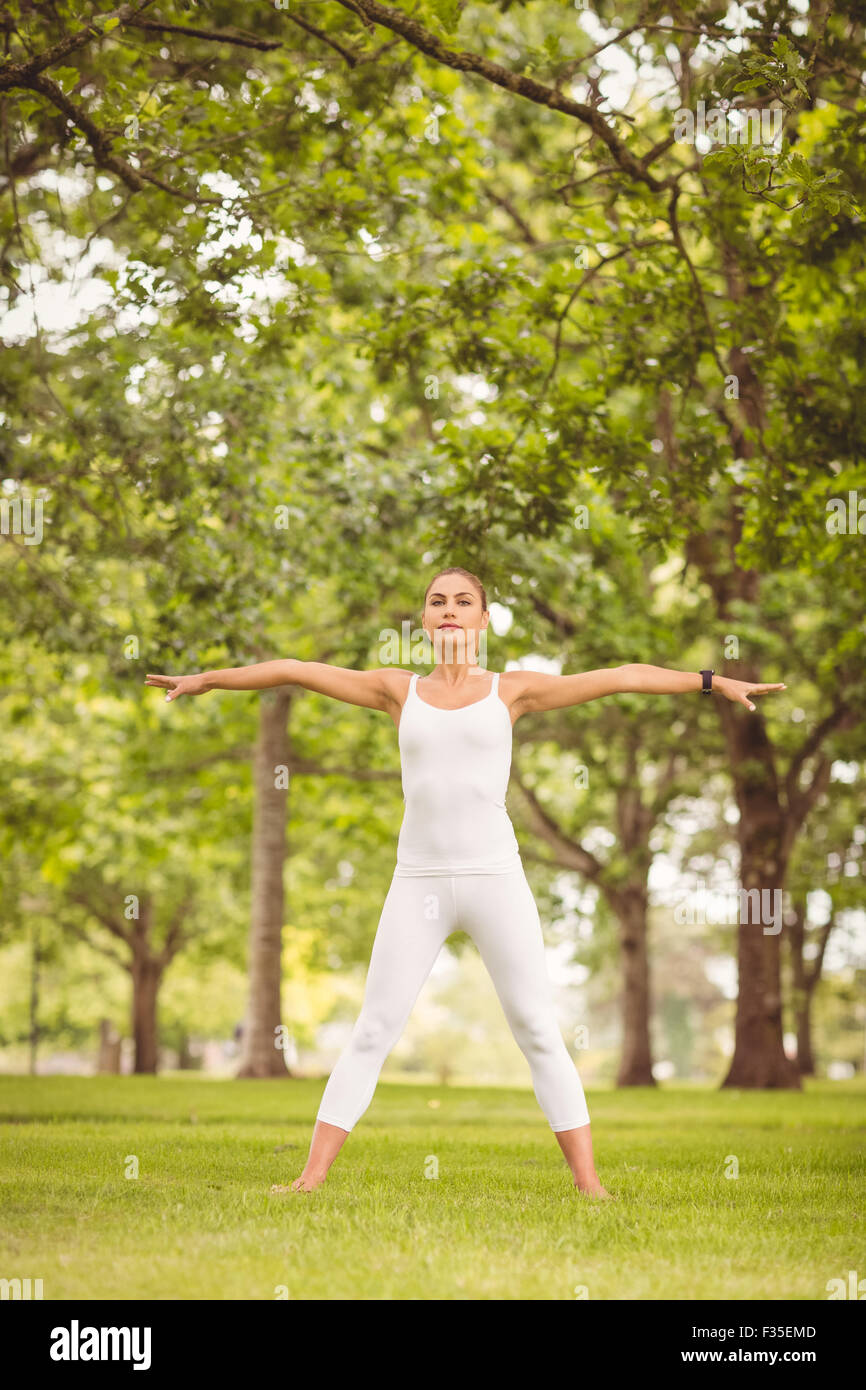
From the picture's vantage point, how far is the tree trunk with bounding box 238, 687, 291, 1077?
1819 centimetres

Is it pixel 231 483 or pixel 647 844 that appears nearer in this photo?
pixel 231 483

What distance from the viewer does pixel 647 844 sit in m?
22.6

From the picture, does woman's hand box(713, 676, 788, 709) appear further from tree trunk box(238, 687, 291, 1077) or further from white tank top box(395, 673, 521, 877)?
tree trunk box(238, 687, 291, 1077)

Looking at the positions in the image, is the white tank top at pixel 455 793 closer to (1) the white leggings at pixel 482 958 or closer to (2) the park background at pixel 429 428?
(1) the white leggings at pixel 482 958

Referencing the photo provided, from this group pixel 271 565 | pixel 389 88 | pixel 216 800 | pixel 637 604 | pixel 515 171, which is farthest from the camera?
pixel 216 800

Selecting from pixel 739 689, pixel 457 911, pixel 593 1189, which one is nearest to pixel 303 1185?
pixel 593 1189

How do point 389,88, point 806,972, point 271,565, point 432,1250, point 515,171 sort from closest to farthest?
point 432,1250
point 389,88
point 271,565
point 515,171
point 806,972

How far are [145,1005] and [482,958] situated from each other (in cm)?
2710

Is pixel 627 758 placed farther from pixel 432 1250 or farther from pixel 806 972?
pixel 432 1250

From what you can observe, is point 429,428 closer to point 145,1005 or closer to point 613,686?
point 613,686

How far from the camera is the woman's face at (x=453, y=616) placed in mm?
5691

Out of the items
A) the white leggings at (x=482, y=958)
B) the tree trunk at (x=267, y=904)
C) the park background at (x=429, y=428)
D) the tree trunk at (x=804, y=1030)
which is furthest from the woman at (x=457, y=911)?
the tree trunk at (x=804, y=1030)
